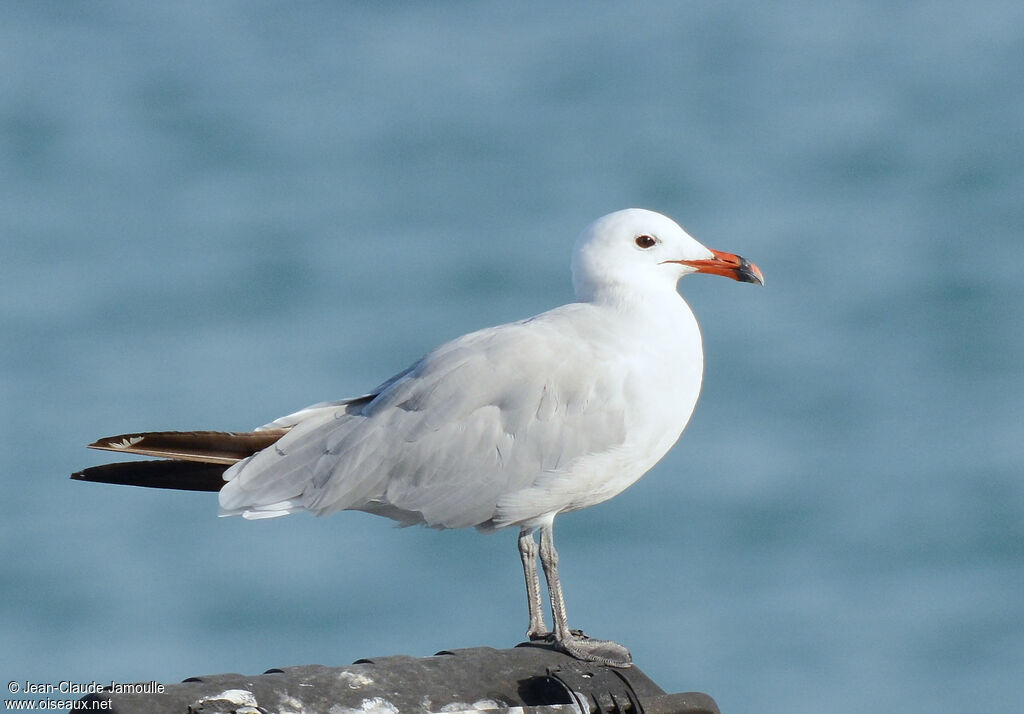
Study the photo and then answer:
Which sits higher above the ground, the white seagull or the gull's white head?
the gull's white head

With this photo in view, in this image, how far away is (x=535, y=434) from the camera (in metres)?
6.00

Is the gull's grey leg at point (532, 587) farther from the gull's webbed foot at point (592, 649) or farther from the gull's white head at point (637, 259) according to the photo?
the gull's white head at point (637, 259)

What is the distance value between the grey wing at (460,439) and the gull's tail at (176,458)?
0.09 meters

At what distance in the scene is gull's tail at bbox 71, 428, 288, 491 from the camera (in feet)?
18.5

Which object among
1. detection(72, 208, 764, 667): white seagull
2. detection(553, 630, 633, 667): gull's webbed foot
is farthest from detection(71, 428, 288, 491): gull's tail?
detection(553, 630, 633, 667): gull's webbed foot

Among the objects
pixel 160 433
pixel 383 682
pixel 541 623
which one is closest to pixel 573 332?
pixel 541 623

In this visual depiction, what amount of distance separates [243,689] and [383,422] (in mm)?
2170

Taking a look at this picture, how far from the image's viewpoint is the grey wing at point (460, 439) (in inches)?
234

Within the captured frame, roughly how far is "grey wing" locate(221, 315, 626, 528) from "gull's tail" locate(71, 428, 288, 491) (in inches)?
3.4

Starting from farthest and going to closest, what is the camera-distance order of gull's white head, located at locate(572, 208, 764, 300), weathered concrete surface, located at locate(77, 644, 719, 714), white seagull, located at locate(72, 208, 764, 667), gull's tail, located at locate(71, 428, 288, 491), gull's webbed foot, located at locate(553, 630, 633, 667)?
gull's white head, located at locate(572, 208, 764, 300)
white seagull, located at locate(72, 208, 764, 667)
gull's tail, located at locate(71, 428, 288, 491)
gull's webbed foot, located at locate(553, 630, 633, 667)
weathered concrete surface, located at locate(77, 644, 719, 714)

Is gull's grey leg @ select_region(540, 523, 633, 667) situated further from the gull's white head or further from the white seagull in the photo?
the gull's white head

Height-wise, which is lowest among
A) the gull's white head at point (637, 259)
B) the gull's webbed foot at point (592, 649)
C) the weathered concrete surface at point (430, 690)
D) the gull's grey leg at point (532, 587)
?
the weathered concrete surface at point (430, 690)

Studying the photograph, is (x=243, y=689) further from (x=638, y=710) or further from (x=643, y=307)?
(x=643, y=307)

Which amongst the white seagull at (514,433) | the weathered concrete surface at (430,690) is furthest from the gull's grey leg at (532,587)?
the weathered concrete surface at (430,690)
